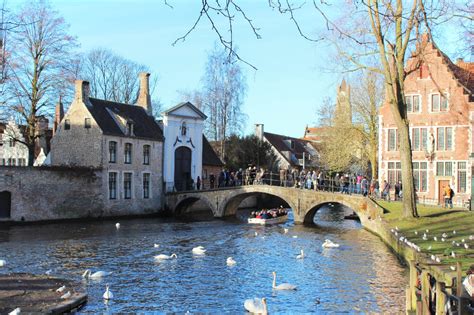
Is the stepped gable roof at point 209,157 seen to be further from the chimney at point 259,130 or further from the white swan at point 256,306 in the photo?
the white swan at point 256,306

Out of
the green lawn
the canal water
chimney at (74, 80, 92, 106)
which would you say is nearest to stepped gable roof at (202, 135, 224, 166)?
chimney at (74, 80, 92, 106)

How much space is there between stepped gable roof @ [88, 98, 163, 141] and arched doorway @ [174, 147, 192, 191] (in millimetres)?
2285

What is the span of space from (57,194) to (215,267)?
1792cm

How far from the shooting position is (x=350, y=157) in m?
41.5

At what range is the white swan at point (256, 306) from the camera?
38.1ft

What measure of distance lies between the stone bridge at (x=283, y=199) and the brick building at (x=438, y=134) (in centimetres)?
480

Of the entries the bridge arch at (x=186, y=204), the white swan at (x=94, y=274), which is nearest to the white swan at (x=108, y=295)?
the white swan at (x=94, y=274)

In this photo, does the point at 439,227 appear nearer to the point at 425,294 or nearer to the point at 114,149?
the point at 425,294

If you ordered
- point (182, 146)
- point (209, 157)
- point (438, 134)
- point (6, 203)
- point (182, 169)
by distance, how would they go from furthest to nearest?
point (209, 157), point (182, 169), point (182, 146), point (438, 134), point (6, 203)

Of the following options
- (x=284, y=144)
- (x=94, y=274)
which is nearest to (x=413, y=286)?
(x=94, y=274)

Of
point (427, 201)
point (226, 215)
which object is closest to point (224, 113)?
point (226, 215)

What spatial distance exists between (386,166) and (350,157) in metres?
6.04

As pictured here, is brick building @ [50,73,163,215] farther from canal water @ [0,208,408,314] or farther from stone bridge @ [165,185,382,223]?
canal water @ [0,208,408,314]

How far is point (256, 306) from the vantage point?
11773 millimetres
